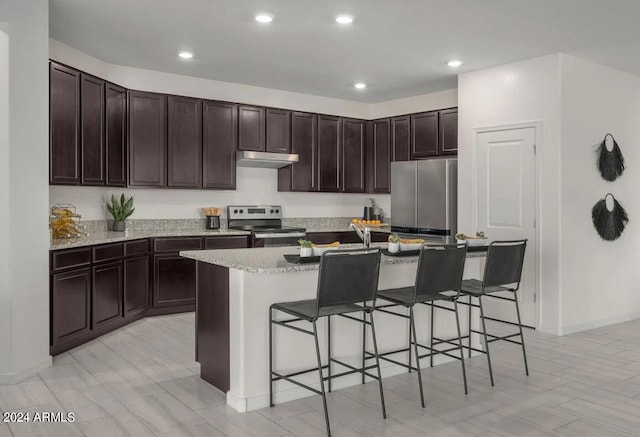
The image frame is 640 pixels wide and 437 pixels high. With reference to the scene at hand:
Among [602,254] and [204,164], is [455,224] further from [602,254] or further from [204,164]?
[204,164]

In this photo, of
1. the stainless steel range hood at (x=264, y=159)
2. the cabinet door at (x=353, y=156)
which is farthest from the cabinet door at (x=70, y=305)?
the cabinet door at (x=353, y=156)

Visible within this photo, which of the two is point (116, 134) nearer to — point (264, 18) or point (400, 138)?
point (264, 18)

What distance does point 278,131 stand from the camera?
688cm

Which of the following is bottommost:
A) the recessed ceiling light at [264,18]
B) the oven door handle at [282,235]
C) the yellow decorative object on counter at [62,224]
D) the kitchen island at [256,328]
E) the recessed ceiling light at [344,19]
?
the kitchen island at [256,328]

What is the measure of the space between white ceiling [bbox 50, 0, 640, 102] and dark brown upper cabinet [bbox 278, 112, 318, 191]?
2.69 feet

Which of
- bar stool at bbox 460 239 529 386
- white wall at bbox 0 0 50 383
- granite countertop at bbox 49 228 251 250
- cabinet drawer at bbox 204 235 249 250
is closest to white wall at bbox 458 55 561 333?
bar stool at bbox 460 239 529 386

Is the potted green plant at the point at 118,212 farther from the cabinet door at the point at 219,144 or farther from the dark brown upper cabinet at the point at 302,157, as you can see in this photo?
the dark brown upper cabinet at the point at 302,157

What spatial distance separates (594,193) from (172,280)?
4540 millimetres

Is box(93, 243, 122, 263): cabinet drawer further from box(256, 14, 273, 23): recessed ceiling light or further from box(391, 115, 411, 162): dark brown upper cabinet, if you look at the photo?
box(391, 115, 411, 162): dark brown upper cabinet

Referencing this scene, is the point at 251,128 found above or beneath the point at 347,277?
above

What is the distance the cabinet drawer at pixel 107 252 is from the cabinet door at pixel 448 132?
384 cm

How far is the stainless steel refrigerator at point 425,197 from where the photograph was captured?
6281mm

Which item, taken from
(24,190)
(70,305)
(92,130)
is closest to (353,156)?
(92,130)

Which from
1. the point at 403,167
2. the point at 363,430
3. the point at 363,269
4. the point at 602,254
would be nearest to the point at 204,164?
the point at 403,167
